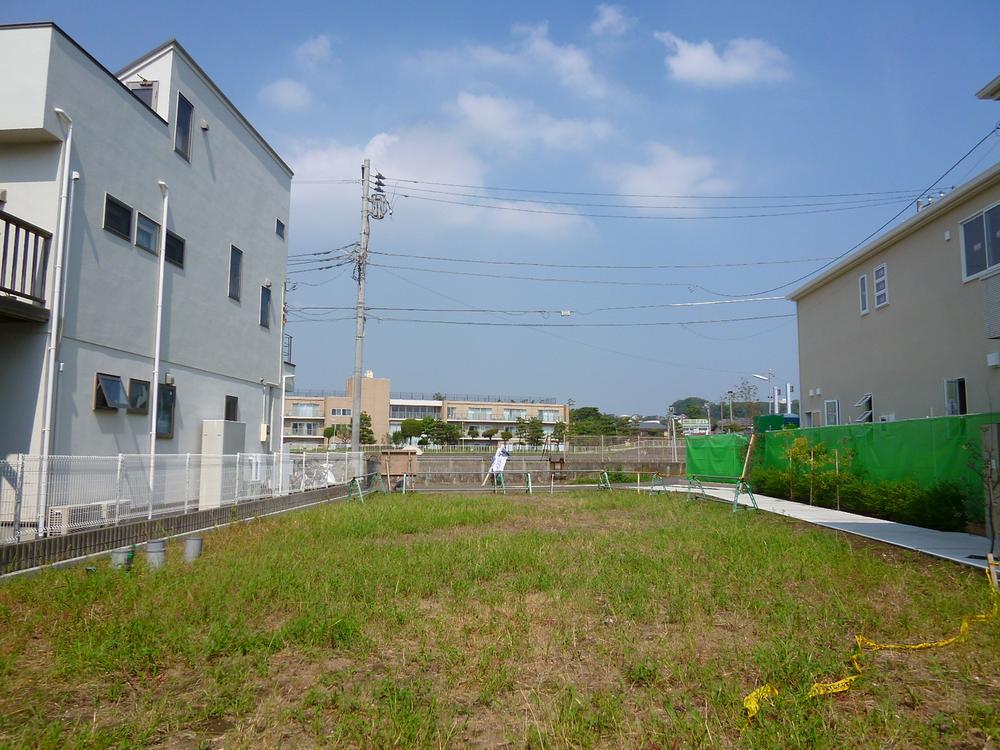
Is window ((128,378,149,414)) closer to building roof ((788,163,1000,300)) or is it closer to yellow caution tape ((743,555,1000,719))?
yellow caution tape ((743,555,1000,719))

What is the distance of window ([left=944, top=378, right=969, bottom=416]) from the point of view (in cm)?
1435

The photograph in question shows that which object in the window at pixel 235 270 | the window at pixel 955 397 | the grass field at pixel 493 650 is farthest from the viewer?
the window at pixel 235 270

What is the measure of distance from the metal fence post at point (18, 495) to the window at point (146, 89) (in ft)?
24.3

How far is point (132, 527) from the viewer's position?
927cm

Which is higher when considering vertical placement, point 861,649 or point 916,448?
point 916,448

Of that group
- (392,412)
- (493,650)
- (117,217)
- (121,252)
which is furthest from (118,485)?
(392,412)

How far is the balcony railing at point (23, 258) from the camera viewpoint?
8812 mm

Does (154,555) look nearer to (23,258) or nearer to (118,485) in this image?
(118,485)

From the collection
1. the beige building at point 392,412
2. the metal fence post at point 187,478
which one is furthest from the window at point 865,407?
the beige building at point 392,412

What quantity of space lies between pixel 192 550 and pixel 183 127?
8.40 m

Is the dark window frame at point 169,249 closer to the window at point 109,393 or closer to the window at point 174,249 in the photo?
the window at point 174,249

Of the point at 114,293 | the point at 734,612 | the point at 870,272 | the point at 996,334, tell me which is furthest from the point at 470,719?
the point at 870,272

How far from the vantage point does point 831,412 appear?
67.7ft

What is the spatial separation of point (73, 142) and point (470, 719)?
9.71 m
